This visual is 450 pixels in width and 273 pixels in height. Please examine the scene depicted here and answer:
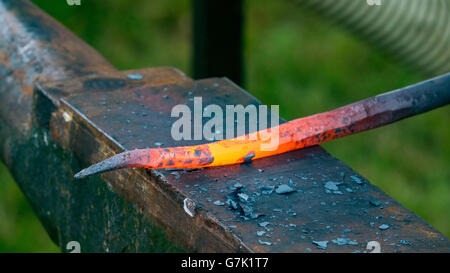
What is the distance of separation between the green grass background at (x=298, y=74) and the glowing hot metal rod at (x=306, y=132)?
177cm

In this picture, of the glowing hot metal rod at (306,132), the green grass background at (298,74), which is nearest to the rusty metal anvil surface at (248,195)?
the glowing hot metal rod at (306,132)

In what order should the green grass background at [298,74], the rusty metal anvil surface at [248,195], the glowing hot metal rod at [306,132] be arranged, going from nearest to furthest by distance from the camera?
the rusty metal anvil surface at [248,195]
the glowing hot metal rod at [306,132]
the green grass background at [298,74]

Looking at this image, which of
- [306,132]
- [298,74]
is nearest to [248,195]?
[306,132]

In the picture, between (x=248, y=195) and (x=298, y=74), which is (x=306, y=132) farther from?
(x=298, y=74)

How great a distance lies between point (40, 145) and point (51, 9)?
267 cm

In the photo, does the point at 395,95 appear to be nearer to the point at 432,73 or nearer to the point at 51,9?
the point at 432,73

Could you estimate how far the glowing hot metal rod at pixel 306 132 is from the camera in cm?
119

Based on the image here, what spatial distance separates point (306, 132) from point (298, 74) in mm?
2659

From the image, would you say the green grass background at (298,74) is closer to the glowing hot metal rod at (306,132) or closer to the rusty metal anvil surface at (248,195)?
the rusty metal anvil surface at (248,195)
